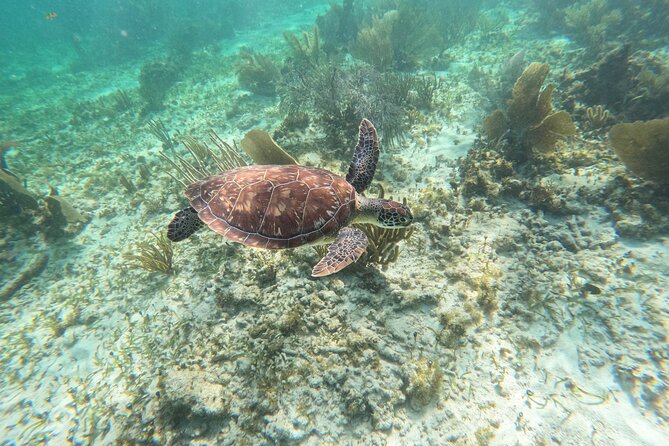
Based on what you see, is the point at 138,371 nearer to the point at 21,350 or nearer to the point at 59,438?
the point at 59,438

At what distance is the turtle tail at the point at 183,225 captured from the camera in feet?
12.3

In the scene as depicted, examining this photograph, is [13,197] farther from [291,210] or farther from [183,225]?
[291,210]

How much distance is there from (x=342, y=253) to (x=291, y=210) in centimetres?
84

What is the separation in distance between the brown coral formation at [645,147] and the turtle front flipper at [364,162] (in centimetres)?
360

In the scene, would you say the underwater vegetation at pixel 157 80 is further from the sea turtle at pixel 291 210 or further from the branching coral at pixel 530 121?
the branching coral at pixel 530 121

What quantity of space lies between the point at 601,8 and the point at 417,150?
45.0 ft

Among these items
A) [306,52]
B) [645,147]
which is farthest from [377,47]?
[645,147]

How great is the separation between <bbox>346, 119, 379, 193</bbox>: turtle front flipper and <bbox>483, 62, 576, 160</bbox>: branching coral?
3058 millimetres

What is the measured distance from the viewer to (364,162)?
394cm

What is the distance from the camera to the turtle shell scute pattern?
3.21 m

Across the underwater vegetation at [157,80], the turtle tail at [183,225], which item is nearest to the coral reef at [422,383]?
the turtle tail at [183,225]

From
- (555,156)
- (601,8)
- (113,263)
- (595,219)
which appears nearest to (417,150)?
(555,156)

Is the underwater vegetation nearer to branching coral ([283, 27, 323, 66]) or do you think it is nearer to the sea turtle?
branching coral ([283, 27, 323, 66])

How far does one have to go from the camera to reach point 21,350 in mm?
3961
